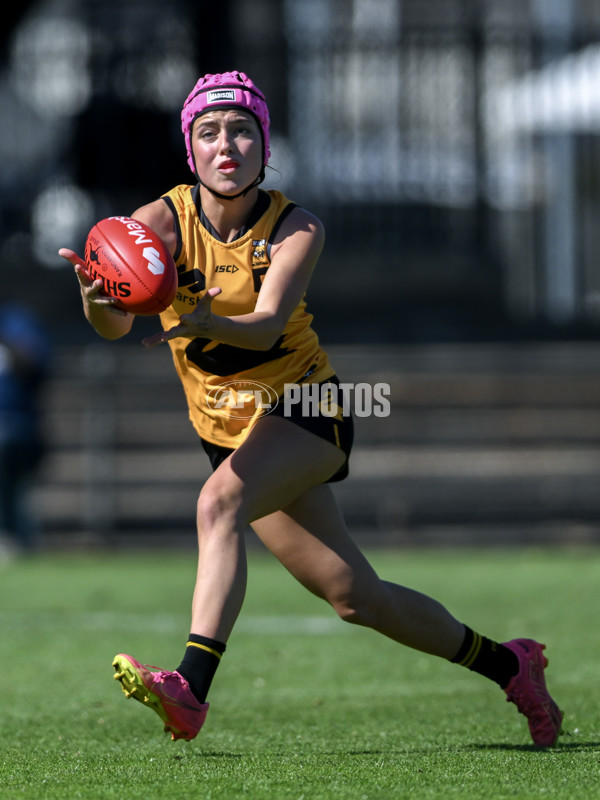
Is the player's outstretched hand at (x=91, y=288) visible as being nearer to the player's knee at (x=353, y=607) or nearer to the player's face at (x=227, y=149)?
the player's face at (x=227, y=149)

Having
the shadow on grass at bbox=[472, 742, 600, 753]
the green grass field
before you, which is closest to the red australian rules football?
the green grass field

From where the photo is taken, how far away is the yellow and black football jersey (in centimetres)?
445

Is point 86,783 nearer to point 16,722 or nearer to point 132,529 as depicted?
point 16,722

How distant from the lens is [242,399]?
4.55m

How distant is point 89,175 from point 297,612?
7.27 metres

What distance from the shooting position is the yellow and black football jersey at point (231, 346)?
175 inches

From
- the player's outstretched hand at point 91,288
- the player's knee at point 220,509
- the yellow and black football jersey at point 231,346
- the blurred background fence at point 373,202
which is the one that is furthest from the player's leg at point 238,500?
the blurred background fence at point 373,202

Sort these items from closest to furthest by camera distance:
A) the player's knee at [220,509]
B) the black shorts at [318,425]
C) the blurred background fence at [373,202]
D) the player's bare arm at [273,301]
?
the player's bare arm at [273,301]
the player's knee at [220,509]
the black shorts at [318,425]
the blurred background fence at [373,202]

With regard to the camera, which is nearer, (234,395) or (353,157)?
(234,395)

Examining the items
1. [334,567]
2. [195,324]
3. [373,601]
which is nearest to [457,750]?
[373,601]

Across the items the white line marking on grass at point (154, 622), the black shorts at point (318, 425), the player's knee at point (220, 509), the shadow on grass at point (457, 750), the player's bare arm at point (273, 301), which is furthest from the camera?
the white line marking on grass at point (154, 622)

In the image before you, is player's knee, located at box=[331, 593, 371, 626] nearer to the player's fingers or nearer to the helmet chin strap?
the player's fingers

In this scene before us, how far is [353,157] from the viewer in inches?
571

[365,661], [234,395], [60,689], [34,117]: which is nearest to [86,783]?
[234,395]
